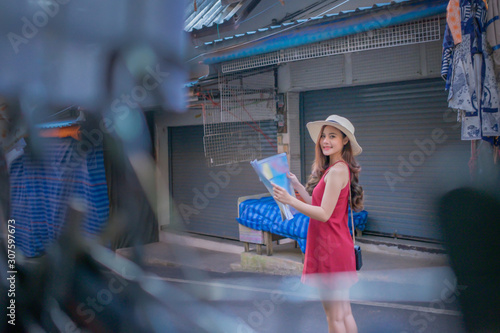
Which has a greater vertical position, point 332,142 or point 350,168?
point 332,142

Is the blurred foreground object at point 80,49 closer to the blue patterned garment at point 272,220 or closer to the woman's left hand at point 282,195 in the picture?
the blue patterned garment at point 272,220

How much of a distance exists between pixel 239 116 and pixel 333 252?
15.2 ft

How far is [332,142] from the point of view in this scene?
11.1ft

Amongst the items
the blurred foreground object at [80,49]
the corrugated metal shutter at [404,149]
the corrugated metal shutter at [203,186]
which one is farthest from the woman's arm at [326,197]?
the corrugated metal shutter at [203,186]

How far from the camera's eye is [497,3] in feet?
13.1

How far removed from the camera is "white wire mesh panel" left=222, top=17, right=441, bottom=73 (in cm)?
471

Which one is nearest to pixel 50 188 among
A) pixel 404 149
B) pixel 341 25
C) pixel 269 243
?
pixel 269 243

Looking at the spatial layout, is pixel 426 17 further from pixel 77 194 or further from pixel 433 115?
pixel 77 194

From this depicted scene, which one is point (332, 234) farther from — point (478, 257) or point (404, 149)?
point (404, 149)

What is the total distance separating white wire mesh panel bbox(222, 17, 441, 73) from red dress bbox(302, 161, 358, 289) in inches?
94.3

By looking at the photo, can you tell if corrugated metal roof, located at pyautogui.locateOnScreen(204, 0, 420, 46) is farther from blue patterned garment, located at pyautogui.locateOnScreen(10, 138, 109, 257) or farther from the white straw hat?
blue patterned garment, located at pyautogui.locateOnScreen(10, 138, 109, 257)

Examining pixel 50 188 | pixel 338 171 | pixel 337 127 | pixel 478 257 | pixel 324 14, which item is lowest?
pixel 478 257

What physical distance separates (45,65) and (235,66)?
286 centimetres

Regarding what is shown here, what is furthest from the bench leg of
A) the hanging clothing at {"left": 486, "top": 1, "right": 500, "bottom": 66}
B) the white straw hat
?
the hanging clothing at {"left": 486, "top": 1, "right": 500, "bottom": 66}
